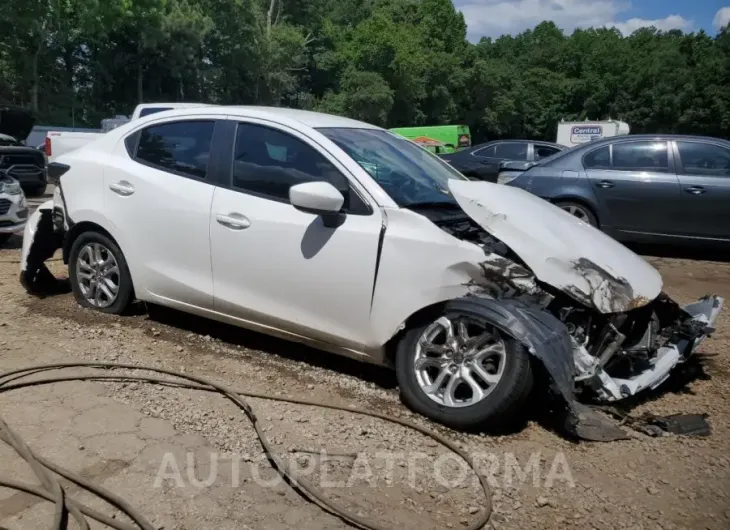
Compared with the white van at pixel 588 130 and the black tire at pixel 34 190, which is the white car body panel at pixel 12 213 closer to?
the black tire at pixel 34 190

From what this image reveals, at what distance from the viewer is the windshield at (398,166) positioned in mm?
4230

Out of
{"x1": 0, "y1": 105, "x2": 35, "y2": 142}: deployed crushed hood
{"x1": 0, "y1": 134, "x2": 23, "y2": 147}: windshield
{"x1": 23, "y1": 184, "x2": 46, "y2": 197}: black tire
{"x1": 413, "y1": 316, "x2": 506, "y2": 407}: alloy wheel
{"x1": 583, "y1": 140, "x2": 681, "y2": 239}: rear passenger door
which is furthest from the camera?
{"x1": 0, "y1": 105, "x2": 35, "y2": 142}: deployed crushed hood

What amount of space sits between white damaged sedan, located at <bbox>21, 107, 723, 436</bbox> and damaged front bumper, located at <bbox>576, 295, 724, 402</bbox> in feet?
0.03

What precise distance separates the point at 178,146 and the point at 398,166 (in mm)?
1558

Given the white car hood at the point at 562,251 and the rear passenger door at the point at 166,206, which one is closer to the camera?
the white car hood at the point at 562,251

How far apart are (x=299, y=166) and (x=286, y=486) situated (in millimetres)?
2019

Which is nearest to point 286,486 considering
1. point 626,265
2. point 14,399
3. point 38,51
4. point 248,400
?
point 248,400

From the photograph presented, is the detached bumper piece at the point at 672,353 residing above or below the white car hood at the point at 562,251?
below

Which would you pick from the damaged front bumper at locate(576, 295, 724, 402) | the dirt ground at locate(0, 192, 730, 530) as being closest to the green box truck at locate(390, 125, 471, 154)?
the damaged front bumper at locate(576, 295, 724, 402)

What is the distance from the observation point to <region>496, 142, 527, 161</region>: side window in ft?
53.1

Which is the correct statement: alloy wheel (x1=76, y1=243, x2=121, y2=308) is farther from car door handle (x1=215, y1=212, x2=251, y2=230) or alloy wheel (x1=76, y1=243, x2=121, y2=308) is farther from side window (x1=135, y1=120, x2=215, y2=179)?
car door handle (x1=215, y1=212, x2=251, y2=230)

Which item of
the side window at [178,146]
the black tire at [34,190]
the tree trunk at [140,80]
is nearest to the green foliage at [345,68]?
the tree trunk at [140,80]

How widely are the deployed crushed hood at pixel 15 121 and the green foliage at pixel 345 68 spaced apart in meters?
12.5

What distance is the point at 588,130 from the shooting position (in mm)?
33062
